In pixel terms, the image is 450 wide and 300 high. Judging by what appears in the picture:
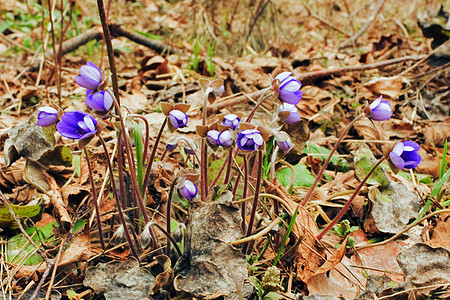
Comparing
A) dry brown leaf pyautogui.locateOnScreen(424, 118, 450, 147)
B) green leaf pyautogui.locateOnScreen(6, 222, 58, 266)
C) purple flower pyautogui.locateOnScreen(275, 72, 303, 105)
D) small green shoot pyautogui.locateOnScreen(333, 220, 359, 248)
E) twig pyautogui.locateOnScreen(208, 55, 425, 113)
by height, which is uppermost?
purple flower pyautogui.locateOnScreen(275, 72, 303, 105)

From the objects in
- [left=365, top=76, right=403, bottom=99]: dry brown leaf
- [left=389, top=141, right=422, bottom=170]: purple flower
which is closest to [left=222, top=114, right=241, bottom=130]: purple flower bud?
[left=389, top=141, right=422, bottom=170]: purple flower

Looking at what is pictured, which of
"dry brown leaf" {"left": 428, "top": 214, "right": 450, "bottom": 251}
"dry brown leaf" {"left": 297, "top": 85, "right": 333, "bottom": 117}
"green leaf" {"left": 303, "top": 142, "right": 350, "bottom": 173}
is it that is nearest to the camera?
"dry brown leaf" {"left": 428, "top": 214, "right": 450, "bottom": 251}

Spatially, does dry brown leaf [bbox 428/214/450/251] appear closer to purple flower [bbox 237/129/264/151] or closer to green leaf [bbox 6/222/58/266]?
purple flower [bbox 237/129/264/151]

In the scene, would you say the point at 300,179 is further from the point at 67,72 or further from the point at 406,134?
the point at 67,72

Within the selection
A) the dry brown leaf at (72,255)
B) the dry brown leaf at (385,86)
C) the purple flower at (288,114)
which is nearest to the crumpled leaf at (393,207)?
the purple flower at (288,114)

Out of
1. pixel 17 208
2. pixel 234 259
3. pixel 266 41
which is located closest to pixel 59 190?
pixel 17 208

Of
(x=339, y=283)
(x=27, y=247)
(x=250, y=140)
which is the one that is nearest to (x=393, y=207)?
(x=339, y=283)

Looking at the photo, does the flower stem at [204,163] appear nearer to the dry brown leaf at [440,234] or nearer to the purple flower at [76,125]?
the purple flower at [76,125]
